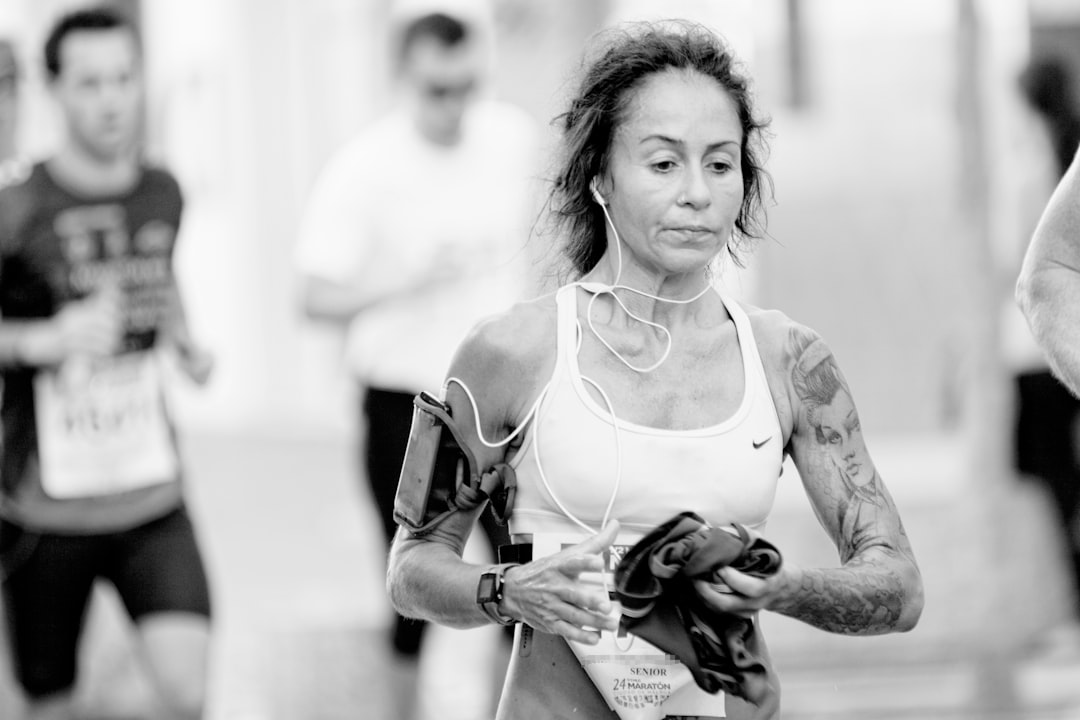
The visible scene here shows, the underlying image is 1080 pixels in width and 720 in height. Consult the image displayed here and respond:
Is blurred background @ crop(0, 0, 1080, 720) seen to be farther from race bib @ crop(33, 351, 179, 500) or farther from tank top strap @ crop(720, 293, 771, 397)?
tank top strap @ crop(720, 293, 771, 397)

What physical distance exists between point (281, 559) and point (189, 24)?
499 cm

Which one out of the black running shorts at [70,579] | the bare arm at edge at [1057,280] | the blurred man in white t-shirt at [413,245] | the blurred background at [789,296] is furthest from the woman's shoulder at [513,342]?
the blurred background at [789,296]

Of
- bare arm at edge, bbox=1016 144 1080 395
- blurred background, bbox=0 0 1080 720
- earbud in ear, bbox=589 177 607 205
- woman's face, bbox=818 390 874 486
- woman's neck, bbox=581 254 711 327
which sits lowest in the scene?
blurred background, bbox=0 0 1080 720

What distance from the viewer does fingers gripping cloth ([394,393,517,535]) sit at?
308 cm

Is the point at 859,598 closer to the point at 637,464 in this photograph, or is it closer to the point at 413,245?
the point at 637,464

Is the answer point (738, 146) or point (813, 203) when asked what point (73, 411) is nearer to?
point (738, 146)

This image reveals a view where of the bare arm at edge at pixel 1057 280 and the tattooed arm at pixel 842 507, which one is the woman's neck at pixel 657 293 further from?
the bare arm at edge at pixel 1057 280

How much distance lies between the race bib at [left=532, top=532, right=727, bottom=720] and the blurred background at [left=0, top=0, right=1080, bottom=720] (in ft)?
12.3

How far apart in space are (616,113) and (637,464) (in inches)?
22.8

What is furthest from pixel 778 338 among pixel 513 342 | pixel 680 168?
pixel 513 342

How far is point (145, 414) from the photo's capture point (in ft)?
18.0

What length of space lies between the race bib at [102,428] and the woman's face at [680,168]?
2.65 m

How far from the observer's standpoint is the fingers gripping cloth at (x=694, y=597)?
2730 millimetres

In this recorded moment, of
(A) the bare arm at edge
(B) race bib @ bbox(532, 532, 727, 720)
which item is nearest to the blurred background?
(A) the bare arm at edge
